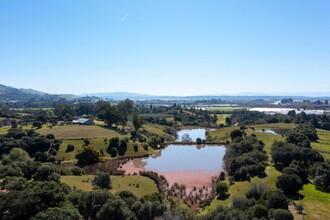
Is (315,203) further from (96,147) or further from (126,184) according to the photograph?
(96,147)

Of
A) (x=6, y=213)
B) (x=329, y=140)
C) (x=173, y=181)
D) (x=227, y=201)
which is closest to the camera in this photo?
(x=6, y=213)

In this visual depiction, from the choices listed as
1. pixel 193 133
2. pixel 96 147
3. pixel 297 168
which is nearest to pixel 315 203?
pixel 297 168

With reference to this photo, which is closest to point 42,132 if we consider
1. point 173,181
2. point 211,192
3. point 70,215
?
point 173,181

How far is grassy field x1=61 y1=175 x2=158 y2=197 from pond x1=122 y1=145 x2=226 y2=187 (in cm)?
575

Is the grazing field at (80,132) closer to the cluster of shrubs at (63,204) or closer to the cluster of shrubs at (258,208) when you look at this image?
the cluster of shrubs at (63,204)

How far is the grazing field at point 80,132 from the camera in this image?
84.9m

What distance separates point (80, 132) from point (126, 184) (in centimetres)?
4442

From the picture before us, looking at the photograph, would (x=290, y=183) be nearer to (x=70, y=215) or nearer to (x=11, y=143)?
(x=70, y=215)

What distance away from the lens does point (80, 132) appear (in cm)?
8900

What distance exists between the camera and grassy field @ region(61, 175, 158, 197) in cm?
4581

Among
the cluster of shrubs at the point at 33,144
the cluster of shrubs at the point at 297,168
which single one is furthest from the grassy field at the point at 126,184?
the cluster of shrubs at the point at 33,144

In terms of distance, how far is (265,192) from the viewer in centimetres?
3712

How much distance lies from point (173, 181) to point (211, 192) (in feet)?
32.9

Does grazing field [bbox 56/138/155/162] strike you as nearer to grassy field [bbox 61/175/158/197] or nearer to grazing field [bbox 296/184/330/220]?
grassy field [bbox 61/175/158/197]
